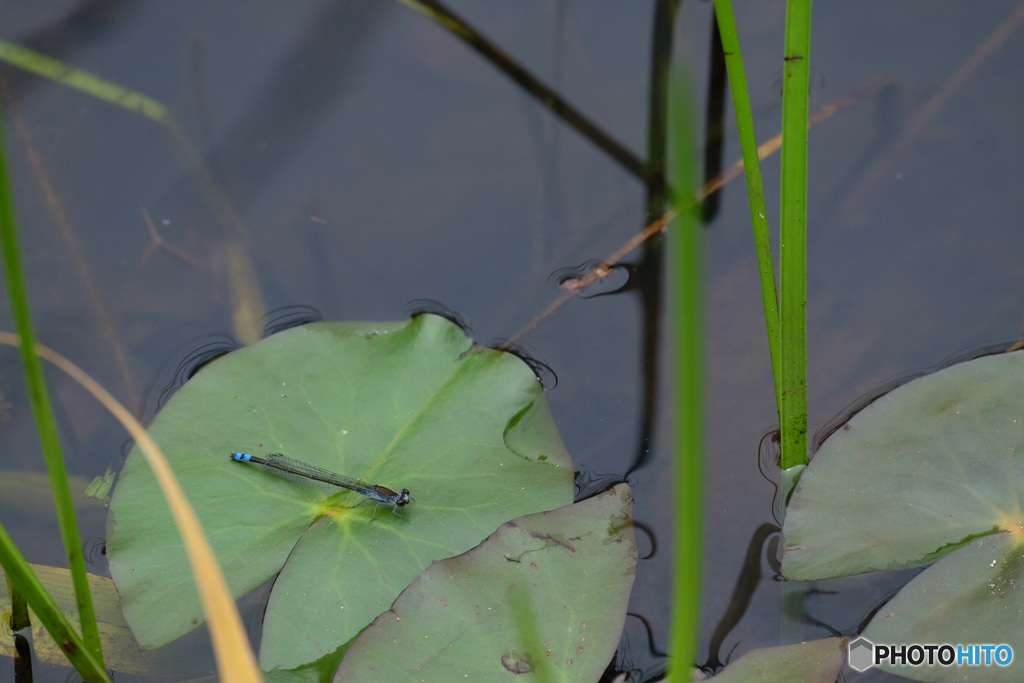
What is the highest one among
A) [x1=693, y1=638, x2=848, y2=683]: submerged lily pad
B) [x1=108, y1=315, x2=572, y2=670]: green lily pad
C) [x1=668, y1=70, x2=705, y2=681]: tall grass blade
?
[x1=668, y1=70, x2=705, y2=681]: tall grass blade

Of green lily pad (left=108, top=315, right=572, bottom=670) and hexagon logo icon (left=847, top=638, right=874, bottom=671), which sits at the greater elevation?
green lily pad (left=108, top=315, right=572, bottom=670)

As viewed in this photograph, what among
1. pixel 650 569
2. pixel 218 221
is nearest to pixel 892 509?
pixel 650 569

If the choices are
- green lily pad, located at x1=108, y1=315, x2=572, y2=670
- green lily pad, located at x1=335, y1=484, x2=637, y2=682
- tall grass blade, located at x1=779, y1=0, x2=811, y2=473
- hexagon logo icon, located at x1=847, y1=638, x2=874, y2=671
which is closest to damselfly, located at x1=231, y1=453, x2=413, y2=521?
green lily pad, located at x1=108, y1=315, x2=572, y2=670

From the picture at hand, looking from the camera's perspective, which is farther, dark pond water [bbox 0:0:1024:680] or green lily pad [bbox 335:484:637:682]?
dark pond water [bbox 0:0:1024:680]

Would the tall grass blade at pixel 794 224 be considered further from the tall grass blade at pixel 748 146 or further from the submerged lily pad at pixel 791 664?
the submerged lily pad at pixel 791 664

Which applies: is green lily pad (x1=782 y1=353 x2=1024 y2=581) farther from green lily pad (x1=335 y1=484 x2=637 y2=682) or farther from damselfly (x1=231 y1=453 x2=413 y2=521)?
damselfly (x1=231 y1=453 x2=413 y2=521)

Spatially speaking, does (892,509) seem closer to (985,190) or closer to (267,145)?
(985,190)

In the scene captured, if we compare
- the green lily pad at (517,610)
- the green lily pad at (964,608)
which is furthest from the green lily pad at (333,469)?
the green lily pad at (964,608)
